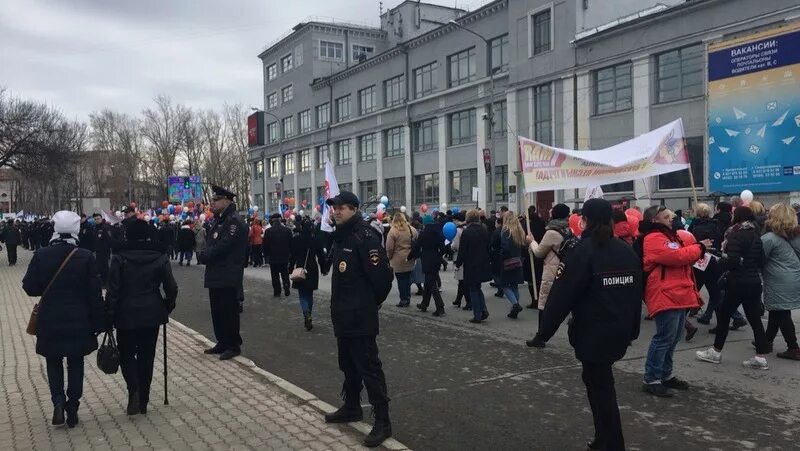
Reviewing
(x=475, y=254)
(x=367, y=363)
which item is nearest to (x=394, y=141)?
(x=475, y=254)

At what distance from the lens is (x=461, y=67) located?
37.5m

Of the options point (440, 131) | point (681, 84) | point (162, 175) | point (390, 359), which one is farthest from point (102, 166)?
point (390, 359)

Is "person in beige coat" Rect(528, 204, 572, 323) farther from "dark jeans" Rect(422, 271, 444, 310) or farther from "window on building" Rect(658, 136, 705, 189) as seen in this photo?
"window on building" Rect(658, 136, 705, 189)

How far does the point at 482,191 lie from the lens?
34.5 metres

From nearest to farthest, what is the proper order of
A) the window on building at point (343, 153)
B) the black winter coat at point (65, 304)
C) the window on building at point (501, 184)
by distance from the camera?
1. the black winter coat at point (65, 304)
2. the window on building at point (501, 184)
3. the window on building at point (343, 153)

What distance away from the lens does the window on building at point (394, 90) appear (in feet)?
141

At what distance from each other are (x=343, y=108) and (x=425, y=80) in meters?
11.6

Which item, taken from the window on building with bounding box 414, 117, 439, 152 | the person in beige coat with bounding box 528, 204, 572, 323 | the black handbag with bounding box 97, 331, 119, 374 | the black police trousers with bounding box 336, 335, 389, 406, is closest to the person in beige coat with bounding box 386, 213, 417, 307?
the person in beige coat with bounding box 528, 204, 572, 323

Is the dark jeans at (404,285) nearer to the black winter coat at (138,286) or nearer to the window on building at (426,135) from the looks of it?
the black winter coat at (138,286)

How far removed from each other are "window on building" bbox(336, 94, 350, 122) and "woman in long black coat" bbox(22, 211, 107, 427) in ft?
149

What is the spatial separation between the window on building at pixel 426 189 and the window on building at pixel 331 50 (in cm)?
1934

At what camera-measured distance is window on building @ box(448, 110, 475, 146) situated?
3631cm

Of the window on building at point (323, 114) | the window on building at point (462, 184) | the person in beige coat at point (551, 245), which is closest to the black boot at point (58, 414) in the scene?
the person in beige coat at point (551, 245)

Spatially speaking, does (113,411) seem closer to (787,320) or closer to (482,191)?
(787,320)
